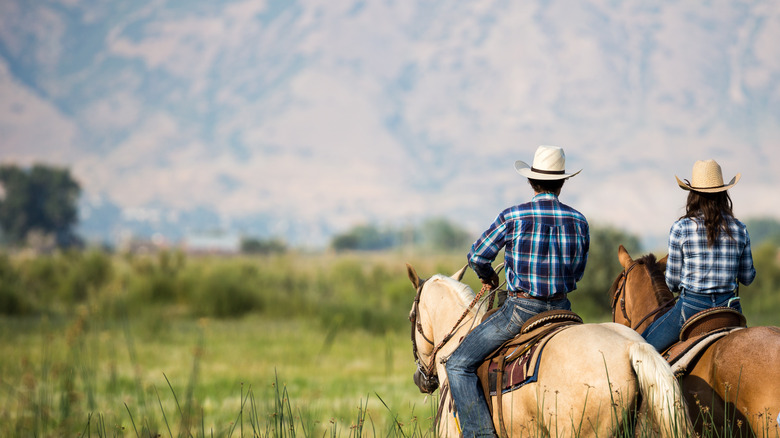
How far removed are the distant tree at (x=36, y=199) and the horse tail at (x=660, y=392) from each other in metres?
→ 129

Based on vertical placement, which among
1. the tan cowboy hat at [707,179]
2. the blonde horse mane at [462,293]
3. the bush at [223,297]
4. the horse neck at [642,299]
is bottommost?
the bush at [223,297]

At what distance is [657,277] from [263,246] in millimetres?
88590

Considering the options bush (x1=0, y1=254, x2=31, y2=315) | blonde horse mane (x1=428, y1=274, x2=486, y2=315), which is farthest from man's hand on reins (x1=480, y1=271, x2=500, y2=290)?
bush (x1=0, y1=254, x2=31, y2=315)

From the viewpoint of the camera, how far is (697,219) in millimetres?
5281

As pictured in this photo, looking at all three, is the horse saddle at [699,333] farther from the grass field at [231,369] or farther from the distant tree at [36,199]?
the distant tree at [36,199]

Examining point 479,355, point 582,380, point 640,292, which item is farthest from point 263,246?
point 582,380

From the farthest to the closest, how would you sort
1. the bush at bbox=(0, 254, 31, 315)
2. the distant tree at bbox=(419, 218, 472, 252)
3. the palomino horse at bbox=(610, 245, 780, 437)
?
the distant tree at bbox=(419, 218, 472, 252), the bush at bbox=(0, 254, 31, 315), the palomino horse at bbox=(610, 245, 780, 437)

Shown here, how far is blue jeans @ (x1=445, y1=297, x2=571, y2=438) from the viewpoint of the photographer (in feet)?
15.4

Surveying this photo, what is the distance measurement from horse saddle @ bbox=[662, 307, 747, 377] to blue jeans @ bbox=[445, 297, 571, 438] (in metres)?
0.74

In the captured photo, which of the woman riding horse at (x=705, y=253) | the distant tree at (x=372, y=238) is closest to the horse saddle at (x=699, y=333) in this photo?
the woman riding horse at (x=705, y=253)

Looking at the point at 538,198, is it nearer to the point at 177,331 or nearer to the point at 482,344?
the point at 482,344

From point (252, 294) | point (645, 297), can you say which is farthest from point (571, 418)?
point (252, 294)

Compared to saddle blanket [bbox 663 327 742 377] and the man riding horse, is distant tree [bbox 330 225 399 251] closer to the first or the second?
the man riding horse

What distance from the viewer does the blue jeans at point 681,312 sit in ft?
17.1
